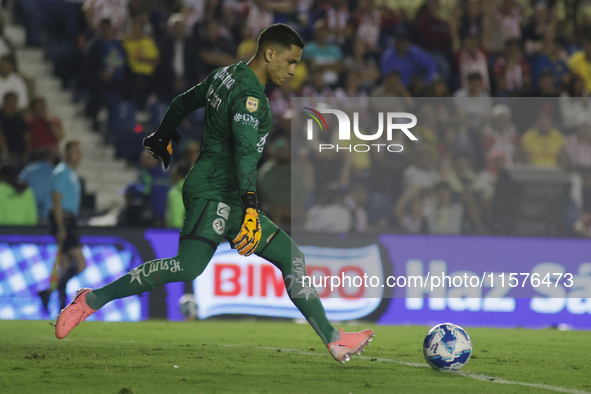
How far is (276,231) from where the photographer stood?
5594 millimetres

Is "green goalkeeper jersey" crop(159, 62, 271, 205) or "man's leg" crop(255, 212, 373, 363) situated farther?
"man's leg" crop(255, 212, 373, 363)

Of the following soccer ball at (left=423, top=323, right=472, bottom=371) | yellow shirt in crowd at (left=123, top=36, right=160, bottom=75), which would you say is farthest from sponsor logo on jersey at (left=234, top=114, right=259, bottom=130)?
yellow shirt in crowd at (left=123, top=36, right=160, bottom=75)

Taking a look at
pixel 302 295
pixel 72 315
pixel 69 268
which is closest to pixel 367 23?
pixel 69 268

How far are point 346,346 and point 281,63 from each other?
206 centimetres

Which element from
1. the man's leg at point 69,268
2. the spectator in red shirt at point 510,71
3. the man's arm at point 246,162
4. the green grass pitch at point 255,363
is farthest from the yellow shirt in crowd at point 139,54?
the man's arm at point 246,162

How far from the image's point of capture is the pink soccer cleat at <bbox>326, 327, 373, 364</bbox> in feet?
17.6

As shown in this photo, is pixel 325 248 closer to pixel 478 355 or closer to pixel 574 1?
pixel 478 355

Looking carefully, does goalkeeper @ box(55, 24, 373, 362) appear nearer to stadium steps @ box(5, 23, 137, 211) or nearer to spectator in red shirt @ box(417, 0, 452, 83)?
stadium steps @ box(5, 23, 137, 211)

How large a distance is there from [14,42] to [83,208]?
4295 mm

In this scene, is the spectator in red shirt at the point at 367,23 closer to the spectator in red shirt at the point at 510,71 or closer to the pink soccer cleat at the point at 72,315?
the spectator in red shirt at the point at 510,71

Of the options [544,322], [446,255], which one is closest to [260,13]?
[446,255]

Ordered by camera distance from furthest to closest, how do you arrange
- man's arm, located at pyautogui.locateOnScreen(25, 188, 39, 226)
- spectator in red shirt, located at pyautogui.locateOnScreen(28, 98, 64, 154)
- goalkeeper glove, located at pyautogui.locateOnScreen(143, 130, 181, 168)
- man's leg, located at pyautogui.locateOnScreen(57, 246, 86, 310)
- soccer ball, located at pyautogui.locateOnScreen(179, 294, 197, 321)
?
spectator in red shirt, located at pyautogui.locateOnScreen(28, 98, 64, 154)
man's arm, located at pyautogui.locateOnScreen(25, 188, 39, 226)
soccer ball, located at pyautogui.locateOnScreen(179, 294, 197, 321)
man's leg, located at pyautogui.locateOnScreen(57, 246, 86, 310)
goalkeeper glove, located at pyautogui.locateOnScreen(143, 130, 181, 168)

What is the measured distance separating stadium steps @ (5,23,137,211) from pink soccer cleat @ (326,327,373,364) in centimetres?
741

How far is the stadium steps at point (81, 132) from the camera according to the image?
515 inches
